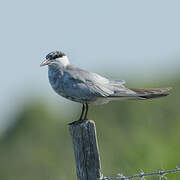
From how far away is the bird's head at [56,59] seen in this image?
34.3ft

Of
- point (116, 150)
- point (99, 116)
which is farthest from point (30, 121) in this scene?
point (116, 150)

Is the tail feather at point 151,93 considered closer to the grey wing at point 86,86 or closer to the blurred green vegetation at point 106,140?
the grey wing at point 86,86

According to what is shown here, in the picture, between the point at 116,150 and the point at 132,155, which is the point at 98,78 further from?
the point at 116,150

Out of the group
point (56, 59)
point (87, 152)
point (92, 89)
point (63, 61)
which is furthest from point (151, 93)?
point (87, 152)

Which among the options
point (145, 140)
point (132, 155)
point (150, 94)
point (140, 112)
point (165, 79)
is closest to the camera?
point (150, 94)

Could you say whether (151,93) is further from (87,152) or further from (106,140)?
(106,140)

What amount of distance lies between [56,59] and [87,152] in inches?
85.5

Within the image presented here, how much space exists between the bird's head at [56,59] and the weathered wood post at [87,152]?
6.07 ft

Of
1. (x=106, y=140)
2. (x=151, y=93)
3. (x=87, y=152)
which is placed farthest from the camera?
(x=106, y=140)

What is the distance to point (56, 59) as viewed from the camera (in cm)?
1055

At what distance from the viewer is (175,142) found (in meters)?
15.5

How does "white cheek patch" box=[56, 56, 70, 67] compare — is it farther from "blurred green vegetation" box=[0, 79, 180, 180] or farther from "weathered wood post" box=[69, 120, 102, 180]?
"blurred green vegetation" box=[0, 79, 180, 180]

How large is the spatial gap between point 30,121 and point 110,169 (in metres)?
11.0

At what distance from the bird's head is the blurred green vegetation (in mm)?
2977
